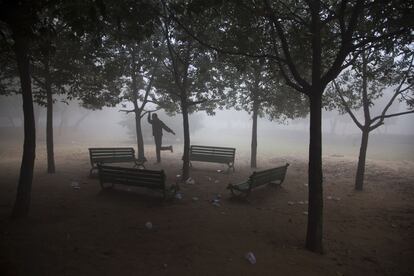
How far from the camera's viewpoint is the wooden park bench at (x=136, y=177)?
27.1 ft

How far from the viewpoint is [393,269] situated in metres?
5.59

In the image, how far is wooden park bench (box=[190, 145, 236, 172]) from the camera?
46.7ft

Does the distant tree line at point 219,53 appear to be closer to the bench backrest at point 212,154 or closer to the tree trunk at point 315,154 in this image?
the tree trunk at point 315,154

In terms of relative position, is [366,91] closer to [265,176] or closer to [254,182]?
[265,176]

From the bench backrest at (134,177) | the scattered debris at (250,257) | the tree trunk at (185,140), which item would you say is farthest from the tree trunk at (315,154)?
the tree trunk at (185,140)

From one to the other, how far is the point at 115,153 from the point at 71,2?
822 cm

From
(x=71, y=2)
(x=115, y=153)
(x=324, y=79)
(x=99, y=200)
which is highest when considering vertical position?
(x=71, y=2)

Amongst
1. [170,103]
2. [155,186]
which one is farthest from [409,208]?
[170,103]

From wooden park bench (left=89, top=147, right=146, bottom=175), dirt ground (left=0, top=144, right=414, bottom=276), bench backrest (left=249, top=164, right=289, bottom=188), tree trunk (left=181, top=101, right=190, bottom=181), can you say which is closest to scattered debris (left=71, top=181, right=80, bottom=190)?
dirt ground (left=0, top=144, right=414, bottom=276)

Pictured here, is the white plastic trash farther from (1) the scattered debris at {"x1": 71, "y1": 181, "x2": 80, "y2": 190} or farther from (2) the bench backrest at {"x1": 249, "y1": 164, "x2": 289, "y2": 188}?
(1) the scattered debris at {"x1": 71, "y1": 181, "x2": 80, "y2": 190}

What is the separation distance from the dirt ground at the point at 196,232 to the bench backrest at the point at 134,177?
1.38 ft

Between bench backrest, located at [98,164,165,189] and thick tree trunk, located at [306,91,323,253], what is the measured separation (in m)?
3.76

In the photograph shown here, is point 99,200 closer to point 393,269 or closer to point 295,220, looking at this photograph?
point 295,220

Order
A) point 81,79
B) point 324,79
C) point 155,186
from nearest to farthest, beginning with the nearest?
point 324,79 → point 155,186 → point 81,79
